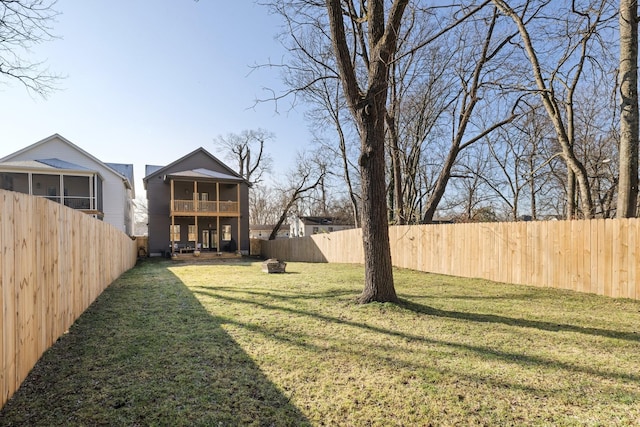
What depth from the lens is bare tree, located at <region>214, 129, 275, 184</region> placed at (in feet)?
105

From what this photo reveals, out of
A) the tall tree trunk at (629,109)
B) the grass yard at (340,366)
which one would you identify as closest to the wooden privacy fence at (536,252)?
the tall tree trunk at (629,109)

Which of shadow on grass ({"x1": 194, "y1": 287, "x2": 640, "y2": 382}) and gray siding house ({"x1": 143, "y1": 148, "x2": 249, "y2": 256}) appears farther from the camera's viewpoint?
gray siding house ({"x1": 143, "y1": 148, "x2": 249, "y2": 256})

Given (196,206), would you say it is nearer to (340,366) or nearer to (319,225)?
(340,366)

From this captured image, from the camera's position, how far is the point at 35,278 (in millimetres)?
2836

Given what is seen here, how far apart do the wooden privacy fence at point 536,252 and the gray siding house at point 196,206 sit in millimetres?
12256

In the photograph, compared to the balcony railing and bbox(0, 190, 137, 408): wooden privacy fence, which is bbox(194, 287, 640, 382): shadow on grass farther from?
the balcony railing

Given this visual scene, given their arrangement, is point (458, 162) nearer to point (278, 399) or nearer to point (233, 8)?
point (233, 8)

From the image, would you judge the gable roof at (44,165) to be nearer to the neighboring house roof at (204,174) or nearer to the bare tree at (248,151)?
the neighboring house roof at (204,174)

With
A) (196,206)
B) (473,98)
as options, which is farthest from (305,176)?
(473,98)

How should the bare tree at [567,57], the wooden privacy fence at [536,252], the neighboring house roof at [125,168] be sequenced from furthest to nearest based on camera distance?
the neighboring house roof at [125,168]
the bare tree at [567,57]
the wooden privacy fence at [536,252]

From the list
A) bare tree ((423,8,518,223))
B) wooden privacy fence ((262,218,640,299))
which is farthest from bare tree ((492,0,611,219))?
wooden privacy fence ((262,218,640,299))

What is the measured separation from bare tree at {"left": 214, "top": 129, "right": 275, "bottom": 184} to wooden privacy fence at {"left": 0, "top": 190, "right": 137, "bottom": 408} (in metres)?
28.1

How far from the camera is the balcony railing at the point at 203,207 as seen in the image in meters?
19.2

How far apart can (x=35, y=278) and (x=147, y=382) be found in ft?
4.38
